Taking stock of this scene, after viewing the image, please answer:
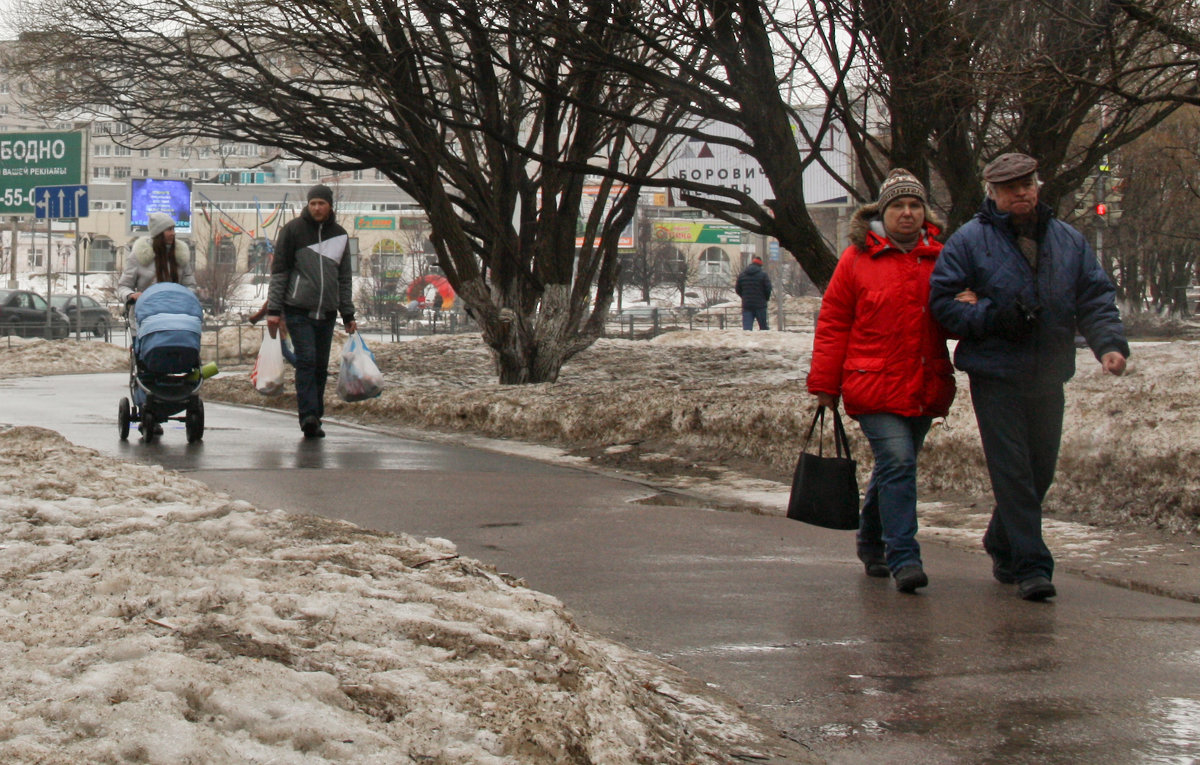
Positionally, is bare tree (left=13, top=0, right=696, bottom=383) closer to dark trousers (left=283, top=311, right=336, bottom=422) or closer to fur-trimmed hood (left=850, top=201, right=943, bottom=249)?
dark trousers (left=283, top=311, right=336, bottom=422)

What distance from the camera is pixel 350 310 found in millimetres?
11625

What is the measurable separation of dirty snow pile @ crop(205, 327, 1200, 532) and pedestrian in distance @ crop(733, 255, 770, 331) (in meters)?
13.1

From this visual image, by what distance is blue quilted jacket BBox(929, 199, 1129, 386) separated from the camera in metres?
6.15

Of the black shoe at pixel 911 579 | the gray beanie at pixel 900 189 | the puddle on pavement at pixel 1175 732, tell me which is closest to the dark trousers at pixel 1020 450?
the black shoe at pixel 911 579

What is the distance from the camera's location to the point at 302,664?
3.78m

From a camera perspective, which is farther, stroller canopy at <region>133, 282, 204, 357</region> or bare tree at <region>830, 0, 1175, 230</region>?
stroller canopy at <region>133, 282, 204, 357</region>

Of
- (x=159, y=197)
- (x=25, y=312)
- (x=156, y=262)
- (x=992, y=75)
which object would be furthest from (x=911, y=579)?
(x=159, y=197)

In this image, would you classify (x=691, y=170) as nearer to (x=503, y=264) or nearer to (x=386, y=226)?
(x=503, y=264)

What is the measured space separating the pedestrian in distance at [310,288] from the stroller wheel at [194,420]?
2.51ft

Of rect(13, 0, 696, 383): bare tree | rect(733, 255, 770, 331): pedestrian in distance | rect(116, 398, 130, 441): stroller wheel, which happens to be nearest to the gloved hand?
rect(116, 398, 130, 441): stroller wheel

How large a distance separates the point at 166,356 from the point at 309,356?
1145mm

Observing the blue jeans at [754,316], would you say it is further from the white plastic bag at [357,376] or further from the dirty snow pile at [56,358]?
the white plastic bag at [357,376]

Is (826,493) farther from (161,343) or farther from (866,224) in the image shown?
(161,343)

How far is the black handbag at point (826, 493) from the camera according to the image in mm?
6461
